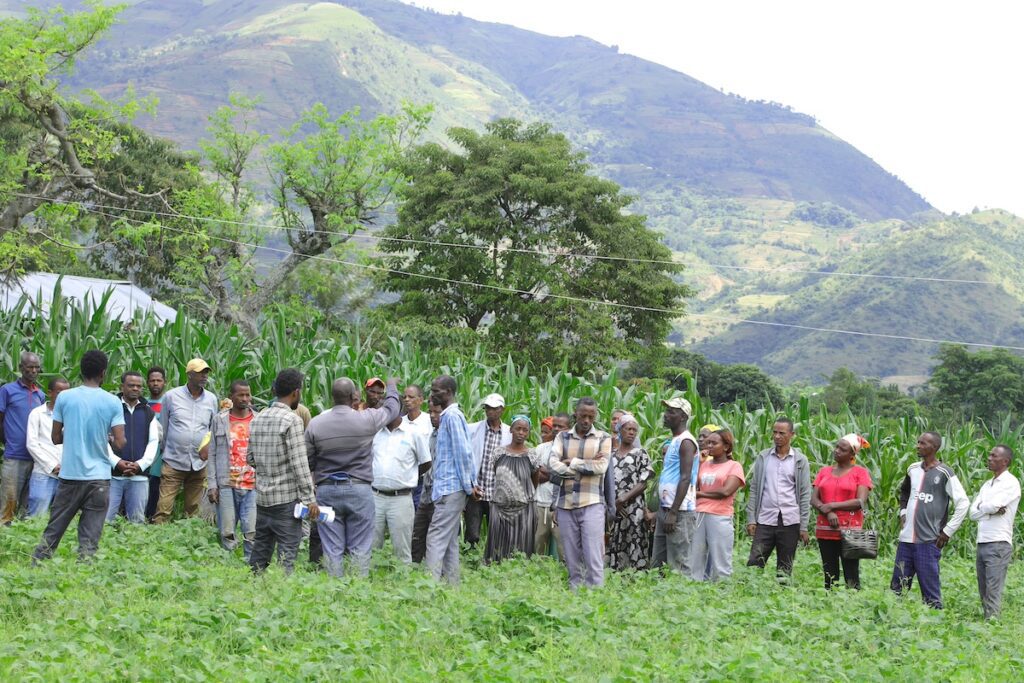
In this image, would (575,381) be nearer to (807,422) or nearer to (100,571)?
(807,422)

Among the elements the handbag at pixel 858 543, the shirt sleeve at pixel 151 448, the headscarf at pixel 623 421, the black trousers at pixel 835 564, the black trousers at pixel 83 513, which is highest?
the headscarf at pixel 623 421

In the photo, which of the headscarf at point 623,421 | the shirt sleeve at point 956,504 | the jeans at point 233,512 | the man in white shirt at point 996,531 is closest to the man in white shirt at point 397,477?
the jeans at point 233,512

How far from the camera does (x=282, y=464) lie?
339 inches

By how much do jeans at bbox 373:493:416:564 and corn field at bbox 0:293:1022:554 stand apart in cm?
374

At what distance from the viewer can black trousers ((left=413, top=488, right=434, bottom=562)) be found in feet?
35.0

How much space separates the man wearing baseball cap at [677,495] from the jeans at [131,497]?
197 inches

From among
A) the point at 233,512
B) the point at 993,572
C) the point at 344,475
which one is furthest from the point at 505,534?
the point at 993,572

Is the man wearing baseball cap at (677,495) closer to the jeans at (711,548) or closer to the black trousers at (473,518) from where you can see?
the jeans at (711,548)

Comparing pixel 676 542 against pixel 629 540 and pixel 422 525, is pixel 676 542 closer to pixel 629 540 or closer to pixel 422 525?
pixel 629 540

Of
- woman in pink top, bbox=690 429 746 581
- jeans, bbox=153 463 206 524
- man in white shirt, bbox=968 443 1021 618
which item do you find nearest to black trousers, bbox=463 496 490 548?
woman in pink top, bbox=690 429 746 581

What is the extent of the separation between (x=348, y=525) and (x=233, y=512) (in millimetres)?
1832

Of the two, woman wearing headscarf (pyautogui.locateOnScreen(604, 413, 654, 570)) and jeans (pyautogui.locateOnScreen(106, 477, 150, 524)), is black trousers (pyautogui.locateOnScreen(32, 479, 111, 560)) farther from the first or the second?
woman wearing headscarf (pyautogui.locateOnScreen(604, 413, 654, 570))

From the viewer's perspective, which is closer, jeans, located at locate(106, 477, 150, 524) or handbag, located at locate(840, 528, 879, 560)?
handbag, located at locate(840, 528, 879, 560)

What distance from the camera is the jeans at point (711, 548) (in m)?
10.7
